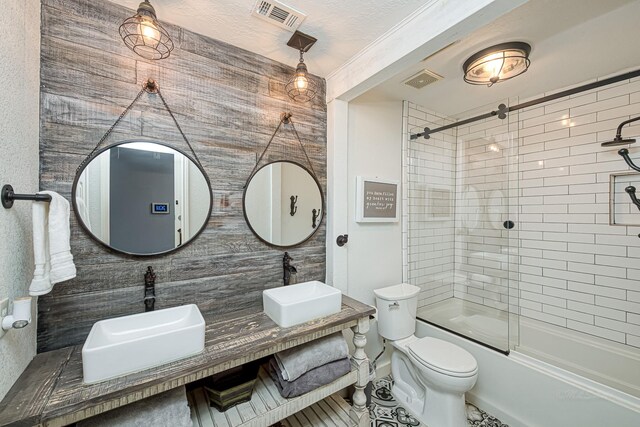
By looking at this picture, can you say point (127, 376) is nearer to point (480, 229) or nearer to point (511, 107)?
point (480, 229)

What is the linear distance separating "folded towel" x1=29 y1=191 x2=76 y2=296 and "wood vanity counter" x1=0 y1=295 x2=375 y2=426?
322 mm

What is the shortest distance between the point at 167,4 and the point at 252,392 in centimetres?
195

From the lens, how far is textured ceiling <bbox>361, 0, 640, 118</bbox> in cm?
123

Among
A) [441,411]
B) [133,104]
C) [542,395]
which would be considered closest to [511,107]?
[542,395]

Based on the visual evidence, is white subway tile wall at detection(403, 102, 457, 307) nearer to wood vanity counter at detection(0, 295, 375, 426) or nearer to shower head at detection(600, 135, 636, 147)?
shower head at detection(600, 135, 636, 147)

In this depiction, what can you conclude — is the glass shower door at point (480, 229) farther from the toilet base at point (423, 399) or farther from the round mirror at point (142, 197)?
the round mirror at point (142, 197)

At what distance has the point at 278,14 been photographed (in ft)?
4.03

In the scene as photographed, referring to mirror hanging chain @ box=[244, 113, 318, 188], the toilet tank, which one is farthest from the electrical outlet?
the toilet tank

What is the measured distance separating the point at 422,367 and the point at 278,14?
7.42 feet

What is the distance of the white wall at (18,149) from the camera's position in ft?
2.53

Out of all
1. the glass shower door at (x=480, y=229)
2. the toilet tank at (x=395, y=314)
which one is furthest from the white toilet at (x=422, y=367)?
the glass shower door at (x=480, y=229)

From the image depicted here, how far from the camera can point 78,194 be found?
1104 mm

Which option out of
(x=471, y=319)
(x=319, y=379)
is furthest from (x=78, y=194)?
(x=471, y=319)

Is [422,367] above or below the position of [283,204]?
below
